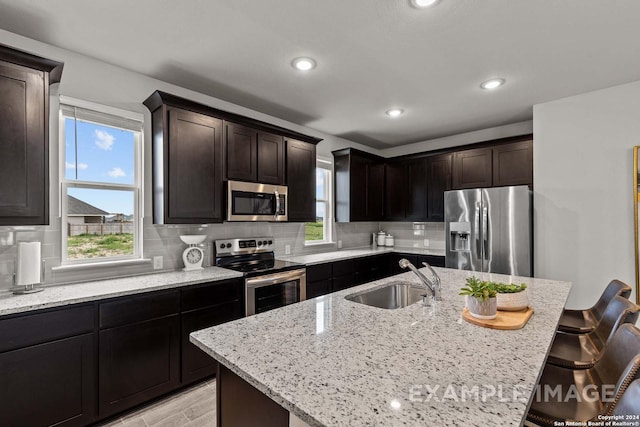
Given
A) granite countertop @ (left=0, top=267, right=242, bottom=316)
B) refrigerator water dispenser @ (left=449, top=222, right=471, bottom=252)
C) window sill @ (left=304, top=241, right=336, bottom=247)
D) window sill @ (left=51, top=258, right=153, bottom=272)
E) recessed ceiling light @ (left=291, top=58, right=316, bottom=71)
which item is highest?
recessed ceiling light @ (left=291, top=58, right=316, bottom=71)

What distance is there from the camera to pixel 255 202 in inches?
128

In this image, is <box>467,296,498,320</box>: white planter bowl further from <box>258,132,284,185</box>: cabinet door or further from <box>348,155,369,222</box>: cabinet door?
<box>348,155,369,222</box>: cabinet door

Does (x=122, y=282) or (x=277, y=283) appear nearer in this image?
(x=122, y=282)

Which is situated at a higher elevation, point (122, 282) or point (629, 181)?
point (629, 181)

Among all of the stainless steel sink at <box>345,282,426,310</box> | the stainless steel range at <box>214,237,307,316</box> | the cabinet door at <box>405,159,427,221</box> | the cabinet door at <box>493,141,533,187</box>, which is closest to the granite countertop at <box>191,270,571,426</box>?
the stainless steel sink at <box>345,282,426,310</box>

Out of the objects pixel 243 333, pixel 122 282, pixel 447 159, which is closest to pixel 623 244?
pixel 447 159

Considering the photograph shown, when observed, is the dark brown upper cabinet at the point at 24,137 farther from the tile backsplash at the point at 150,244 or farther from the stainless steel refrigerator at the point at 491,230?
the stainless steel refrigerator at the point at 491,230

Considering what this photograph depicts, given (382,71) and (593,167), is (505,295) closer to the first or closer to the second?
(382,71)

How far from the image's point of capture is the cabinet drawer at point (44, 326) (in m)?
1.72

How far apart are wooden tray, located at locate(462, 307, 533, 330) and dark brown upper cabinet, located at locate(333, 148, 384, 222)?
120 inches

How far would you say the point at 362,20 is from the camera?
2.02m

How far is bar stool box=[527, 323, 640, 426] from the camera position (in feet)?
3.63

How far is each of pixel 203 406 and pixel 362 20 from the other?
296 centimetres

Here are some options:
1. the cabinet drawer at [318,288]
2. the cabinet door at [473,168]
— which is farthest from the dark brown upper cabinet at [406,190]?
the cabinet drawer at [318,288]
